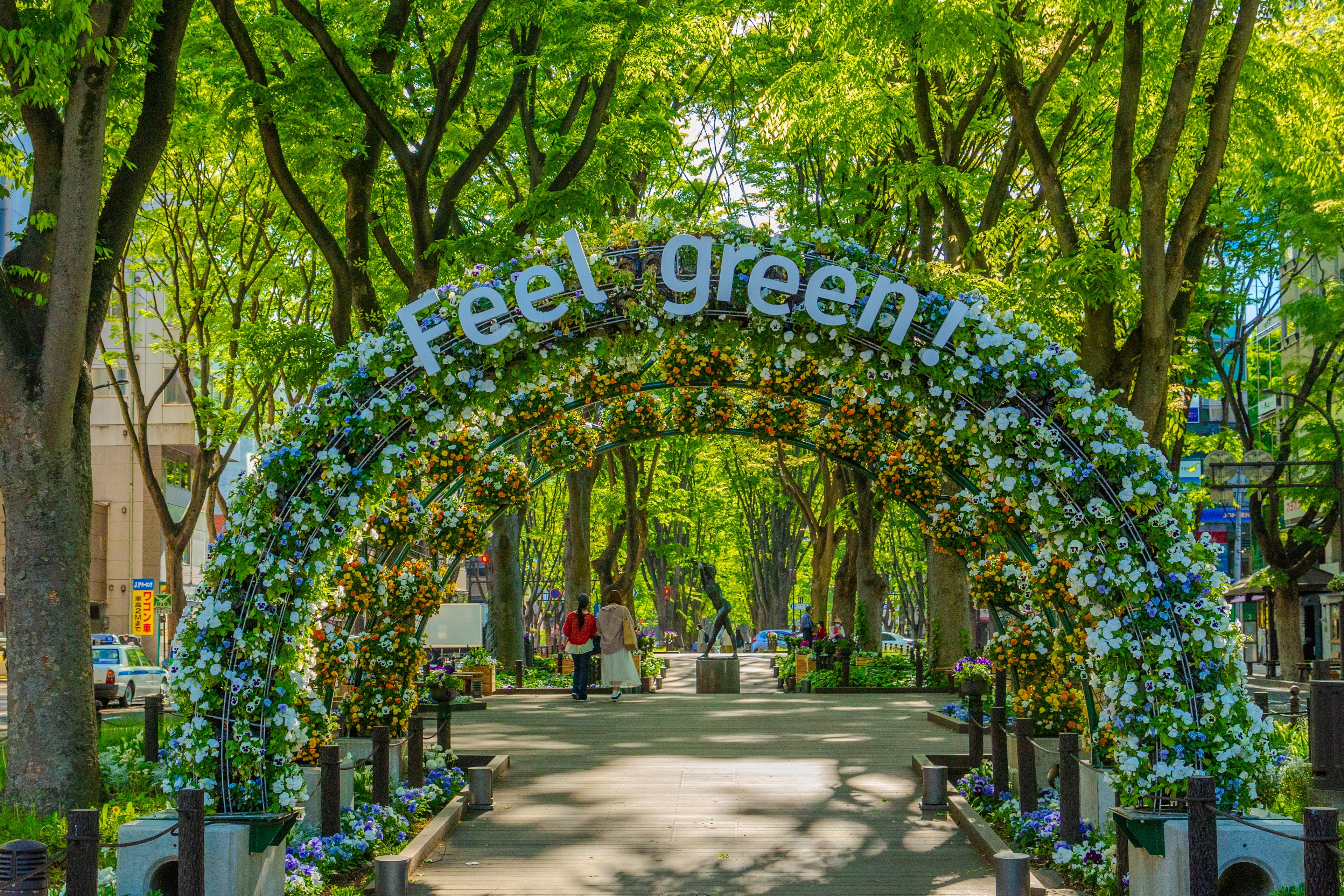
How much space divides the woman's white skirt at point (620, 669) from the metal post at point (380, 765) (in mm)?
11347

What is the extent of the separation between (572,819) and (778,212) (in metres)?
15.1

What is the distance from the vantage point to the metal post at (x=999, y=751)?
34.6ft

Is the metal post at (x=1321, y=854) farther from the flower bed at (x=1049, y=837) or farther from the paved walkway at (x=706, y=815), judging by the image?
the paved walkway at (x=706, y=815)

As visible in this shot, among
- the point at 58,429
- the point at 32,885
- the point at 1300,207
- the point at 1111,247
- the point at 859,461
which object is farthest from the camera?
the point at 1300,207

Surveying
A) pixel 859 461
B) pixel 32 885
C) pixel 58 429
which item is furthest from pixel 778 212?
pixel 32 885

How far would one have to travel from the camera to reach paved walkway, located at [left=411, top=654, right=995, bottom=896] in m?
8.63

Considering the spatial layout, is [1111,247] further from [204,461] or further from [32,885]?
[204,461]

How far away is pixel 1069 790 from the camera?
8719mm

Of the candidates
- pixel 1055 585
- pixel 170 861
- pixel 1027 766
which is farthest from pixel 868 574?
pixel 170 861

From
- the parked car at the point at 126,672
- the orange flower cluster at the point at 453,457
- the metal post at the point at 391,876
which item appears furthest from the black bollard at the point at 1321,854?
the parked car at the point at 126,672

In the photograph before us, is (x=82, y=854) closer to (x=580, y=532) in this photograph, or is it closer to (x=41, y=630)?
(x=41, y=630)

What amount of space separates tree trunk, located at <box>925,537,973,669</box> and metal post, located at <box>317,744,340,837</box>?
1278 cm

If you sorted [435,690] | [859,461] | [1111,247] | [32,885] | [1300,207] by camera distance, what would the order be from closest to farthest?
[32,885]
[1111,247]
[435,690]
[859,461]
[1300,207]

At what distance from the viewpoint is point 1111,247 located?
11.9 meters
